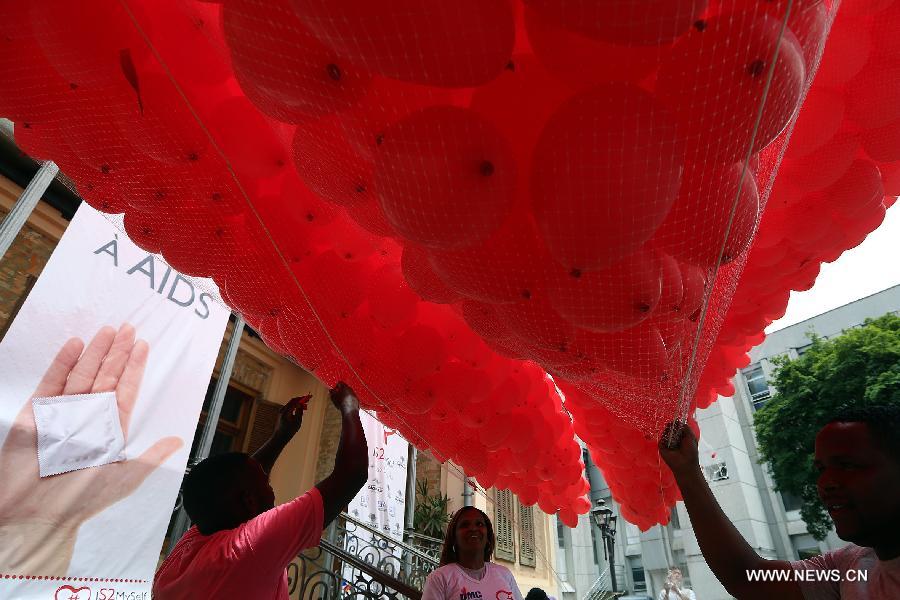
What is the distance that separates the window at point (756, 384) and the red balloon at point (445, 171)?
18539mm

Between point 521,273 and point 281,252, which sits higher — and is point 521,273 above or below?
below

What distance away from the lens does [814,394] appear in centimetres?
1021

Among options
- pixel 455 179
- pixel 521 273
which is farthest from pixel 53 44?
pixel 521 273

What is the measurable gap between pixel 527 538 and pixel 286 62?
10.4 m

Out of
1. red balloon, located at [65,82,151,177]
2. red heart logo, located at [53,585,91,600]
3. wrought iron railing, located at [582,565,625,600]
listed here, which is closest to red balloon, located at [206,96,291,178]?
red balloon, located at [65,82,151,177]

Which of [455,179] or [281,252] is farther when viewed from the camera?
[281,252]

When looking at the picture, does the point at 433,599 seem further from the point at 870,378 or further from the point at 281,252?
the point at 870,378

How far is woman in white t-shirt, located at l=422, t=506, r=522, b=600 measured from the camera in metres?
2.10

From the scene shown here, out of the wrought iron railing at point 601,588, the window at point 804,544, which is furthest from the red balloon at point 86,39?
the window at point 804,544

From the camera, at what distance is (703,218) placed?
3.70ft

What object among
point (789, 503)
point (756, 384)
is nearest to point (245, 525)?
point (789, 503)

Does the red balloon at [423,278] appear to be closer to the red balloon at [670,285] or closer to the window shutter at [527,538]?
the red balloon at [670,285]

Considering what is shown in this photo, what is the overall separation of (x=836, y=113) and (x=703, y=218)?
76 centimetres

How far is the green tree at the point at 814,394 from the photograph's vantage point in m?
9.47
